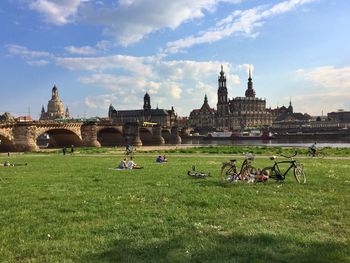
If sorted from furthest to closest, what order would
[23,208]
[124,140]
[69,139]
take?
1. [124,140]
2. [69,139]
3. [23,208]

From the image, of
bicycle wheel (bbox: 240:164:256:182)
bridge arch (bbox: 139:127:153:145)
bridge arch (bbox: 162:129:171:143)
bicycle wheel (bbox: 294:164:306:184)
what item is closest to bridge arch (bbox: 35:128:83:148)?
bridge arch (bbox: 139:127:153:145)

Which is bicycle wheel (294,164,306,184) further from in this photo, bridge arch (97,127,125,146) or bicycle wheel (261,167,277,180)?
bridge arch (97,127,125,146)

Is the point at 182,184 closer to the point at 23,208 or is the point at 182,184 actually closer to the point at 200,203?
the point at 200,203

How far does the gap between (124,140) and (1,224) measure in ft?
330

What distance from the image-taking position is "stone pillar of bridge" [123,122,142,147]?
10262cm

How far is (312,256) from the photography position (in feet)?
22.5

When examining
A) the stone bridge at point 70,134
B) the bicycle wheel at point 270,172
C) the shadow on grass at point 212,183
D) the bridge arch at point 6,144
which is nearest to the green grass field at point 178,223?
the shadow on grass at point 212,183

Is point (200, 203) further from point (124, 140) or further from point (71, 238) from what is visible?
point (124, 140)

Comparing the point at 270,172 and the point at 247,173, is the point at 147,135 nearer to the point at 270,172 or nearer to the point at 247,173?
the point at 270,172

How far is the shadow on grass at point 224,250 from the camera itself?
6.82 meters

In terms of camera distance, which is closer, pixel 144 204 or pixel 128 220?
pixel 128 220

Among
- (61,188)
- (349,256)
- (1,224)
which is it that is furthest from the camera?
(61,188)

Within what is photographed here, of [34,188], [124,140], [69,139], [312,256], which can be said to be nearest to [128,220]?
[312,256]

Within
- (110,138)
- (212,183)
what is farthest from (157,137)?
(212,183)
